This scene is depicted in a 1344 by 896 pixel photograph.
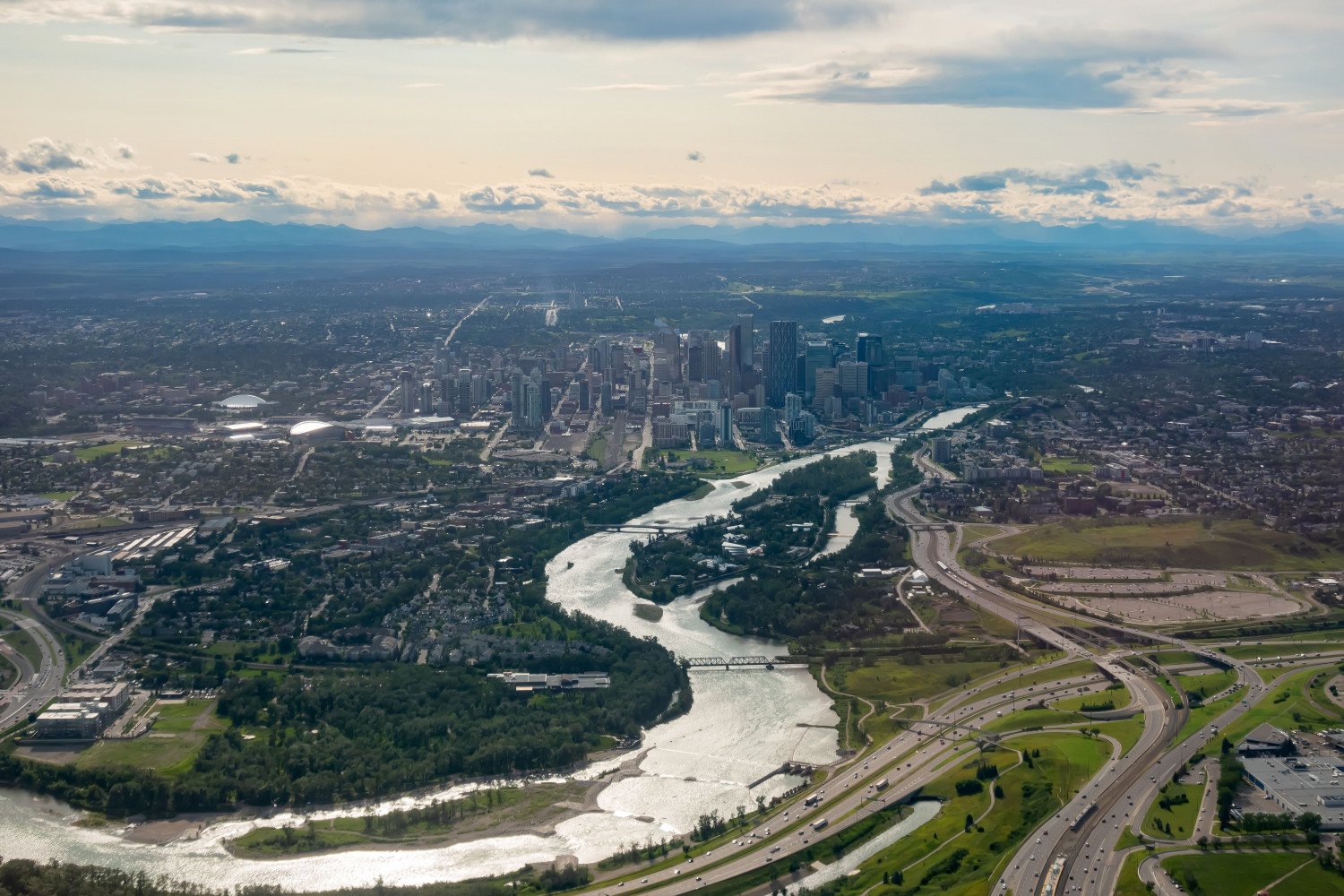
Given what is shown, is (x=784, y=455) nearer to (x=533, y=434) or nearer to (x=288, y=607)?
(x=533, y=434)

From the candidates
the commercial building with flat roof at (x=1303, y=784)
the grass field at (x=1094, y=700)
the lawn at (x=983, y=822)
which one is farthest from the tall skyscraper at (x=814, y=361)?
the commercial building with flat roof at (x=1303, y=784)

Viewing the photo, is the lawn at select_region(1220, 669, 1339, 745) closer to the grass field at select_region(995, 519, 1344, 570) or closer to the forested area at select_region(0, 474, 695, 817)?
the grass field at select_region(995, 519, 1344, 570)

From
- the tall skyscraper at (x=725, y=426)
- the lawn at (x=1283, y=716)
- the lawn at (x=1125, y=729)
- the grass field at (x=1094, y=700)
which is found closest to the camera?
the lawn at (x=1125, y=729)

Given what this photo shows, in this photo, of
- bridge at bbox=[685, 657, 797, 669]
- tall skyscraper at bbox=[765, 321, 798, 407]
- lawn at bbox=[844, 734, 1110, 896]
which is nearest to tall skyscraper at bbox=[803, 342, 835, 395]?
tall skyscraper at bbox=[765, 321, 798, 407]

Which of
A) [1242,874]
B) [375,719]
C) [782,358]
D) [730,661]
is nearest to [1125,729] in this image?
[1242,874]

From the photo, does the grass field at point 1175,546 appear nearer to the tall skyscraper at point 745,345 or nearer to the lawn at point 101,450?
the tall skyscraper at point 745,345

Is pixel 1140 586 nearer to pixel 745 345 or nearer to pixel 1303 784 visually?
pixel 1303 784
